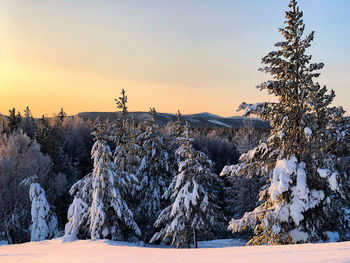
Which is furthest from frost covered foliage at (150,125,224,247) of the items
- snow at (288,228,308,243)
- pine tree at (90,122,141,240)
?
snow at (288,228,308,243)

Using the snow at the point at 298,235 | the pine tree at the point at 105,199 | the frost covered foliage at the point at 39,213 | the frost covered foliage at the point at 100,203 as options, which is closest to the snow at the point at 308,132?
the snow at the point at 298,235

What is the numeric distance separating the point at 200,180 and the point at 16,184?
2142 cm

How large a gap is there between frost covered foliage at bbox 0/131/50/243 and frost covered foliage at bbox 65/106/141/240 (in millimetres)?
11817

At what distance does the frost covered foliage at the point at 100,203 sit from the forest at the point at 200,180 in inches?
2.7

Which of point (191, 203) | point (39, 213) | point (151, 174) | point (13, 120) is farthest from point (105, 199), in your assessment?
point (13, 120)

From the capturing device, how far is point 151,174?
2891 centimetres

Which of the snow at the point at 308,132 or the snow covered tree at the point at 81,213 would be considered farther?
the snow covered tree at the point at 81,213

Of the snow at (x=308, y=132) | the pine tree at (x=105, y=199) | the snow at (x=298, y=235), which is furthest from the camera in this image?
the pine tree at (x=105, y=199)

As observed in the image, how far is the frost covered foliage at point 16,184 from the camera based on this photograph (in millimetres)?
30797

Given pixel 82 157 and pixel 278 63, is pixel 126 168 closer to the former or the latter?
pixel 278 63

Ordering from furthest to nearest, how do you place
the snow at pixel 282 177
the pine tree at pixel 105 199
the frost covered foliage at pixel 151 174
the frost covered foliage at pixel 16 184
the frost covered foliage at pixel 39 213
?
the frost covered foliage at pixel 16 184, the frost covered foliage at pixel 151 174, the frost covered foliage at pixel 39 213, the pine tree at pixel 105 199, the snow at pixel 282 177

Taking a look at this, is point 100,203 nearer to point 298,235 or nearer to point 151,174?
point 151,174

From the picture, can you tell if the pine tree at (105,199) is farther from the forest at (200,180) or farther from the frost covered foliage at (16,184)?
the frost covered foliage at (16,184)

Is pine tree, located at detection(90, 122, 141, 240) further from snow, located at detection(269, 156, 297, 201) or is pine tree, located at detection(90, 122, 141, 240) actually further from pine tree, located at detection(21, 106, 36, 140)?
pine tree, located at detection(21, 106, 36, 140)
